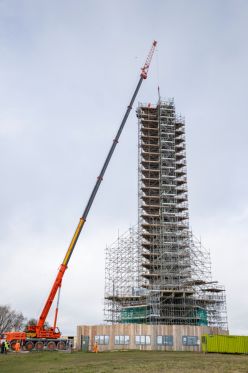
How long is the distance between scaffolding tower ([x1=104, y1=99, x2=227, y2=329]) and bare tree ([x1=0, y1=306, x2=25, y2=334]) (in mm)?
37485

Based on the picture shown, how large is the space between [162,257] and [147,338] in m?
20.4

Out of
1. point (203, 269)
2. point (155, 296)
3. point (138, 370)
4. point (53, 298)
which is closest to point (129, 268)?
point (155, 296)

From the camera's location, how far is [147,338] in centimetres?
5469

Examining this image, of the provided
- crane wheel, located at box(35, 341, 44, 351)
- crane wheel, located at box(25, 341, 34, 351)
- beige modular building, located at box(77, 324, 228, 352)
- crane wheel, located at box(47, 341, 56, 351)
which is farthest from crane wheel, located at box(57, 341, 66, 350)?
beige modular building, located at box(77, 324, 228, 352)

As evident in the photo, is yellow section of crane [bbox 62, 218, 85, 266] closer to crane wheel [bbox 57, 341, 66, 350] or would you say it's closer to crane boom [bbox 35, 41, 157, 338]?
crane boom [bbox 35, 41, 157, 338]

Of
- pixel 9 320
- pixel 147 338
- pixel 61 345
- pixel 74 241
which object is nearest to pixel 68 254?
pixel 74 241

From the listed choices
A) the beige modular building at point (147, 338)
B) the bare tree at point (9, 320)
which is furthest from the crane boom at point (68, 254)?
the bare tree at point (9, 320)

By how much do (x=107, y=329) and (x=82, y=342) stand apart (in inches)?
173

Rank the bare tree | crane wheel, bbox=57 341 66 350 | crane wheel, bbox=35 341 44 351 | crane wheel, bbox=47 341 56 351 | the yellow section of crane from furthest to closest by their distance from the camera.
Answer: the bare tree → the yellow section of crane → crane wheel, bbox=57 341 66 350 → crane wheel, bbox=47 341 56 351 → crane wheel, bbox=35 341 44 351

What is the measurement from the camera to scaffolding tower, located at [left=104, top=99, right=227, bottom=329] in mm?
69250

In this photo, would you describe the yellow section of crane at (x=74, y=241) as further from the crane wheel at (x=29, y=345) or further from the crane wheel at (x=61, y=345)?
the crane wheel at (x=29, y=345)

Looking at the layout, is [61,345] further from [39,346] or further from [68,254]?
[68,254]

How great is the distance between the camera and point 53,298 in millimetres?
50156

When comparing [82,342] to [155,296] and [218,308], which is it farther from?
[218,308]
